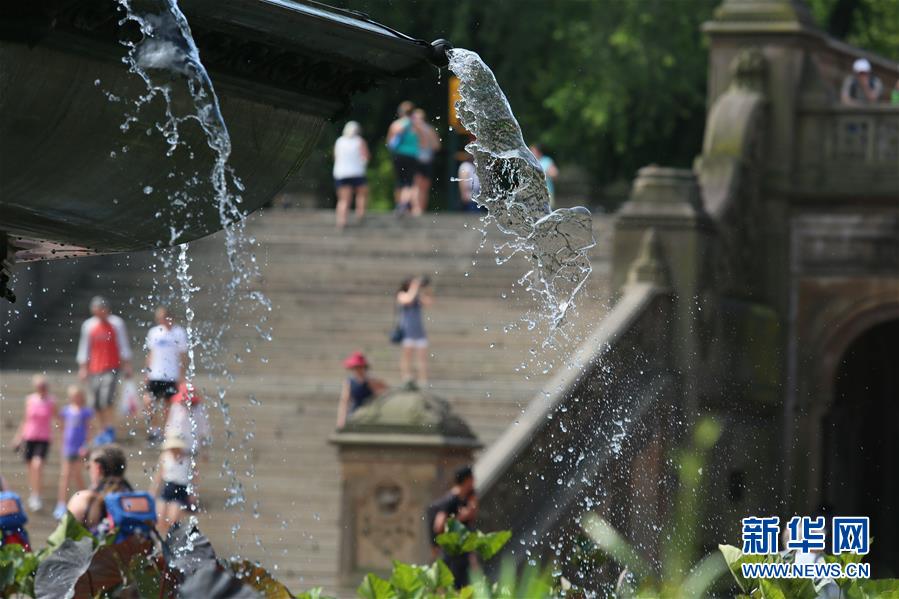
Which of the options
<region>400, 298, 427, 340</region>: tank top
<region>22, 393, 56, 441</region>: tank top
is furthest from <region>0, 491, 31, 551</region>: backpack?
<region>400, 298, 427, 340</region>: tank top

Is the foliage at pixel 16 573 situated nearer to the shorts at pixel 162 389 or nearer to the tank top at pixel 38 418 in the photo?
the shorts at pixel 162 389

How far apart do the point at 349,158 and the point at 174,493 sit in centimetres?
1095

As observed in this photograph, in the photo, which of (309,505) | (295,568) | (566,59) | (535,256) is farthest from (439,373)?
(566,59)

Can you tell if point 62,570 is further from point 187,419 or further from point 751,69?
point 751,69

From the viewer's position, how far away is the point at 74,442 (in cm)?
1814

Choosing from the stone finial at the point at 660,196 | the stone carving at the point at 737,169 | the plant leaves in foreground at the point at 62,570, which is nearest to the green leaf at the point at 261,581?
the plant leaves in foreground at the point at 62,570

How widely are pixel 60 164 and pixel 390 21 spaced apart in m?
28.8

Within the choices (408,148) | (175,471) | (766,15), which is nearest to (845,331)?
(766,15)

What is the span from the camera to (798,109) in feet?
72.9

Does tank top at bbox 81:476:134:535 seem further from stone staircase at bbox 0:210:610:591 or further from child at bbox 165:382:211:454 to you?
stone staircase at bbox 0:210:610:591

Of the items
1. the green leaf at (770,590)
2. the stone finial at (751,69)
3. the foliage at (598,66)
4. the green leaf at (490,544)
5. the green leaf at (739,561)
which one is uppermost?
the foliage at (598,66)

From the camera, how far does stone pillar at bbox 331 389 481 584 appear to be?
1534 cm

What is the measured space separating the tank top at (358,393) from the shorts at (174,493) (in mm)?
3207

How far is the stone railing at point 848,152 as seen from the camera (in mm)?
21922
